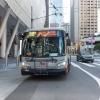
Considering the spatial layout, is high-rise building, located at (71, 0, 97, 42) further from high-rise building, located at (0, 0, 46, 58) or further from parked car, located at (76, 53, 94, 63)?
parked car, located at (76, 53, 94, 63)

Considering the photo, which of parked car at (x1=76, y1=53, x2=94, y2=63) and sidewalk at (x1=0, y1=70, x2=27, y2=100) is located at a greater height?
parked car at (x1=76, y1=53, x2=94, y2=63)

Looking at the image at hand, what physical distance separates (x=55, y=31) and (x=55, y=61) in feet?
5.62

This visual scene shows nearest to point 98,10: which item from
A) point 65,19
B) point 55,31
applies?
point 65,19

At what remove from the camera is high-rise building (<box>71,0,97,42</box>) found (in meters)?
125

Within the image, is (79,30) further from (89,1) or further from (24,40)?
(24,40)

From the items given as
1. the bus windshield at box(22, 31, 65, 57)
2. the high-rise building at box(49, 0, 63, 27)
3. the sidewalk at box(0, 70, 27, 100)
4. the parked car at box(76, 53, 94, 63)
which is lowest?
the sidewalk at box(0, 70, 27, 100)

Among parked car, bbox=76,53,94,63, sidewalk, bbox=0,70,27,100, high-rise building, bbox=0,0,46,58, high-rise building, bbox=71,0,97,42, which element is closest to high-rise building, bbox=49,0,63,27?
high-rise building, bbox=71,0,97,42

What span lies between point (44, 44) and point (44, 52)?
0.49 m

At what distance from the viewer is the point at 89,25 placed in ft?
503

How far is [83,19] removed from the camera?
141 m

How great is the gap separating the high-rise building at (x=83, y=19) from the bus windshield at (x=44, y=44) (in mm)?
96682

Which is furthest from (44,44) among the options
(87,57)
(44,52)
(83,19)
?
(83,19)

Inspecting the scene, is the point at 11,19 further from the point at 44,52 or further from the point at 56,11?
the point at 44,52

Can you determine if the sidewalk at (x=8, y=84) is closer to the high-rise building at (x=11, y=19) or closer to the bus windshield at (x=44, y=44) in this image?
the bus windshield at (x=44, y=44)
